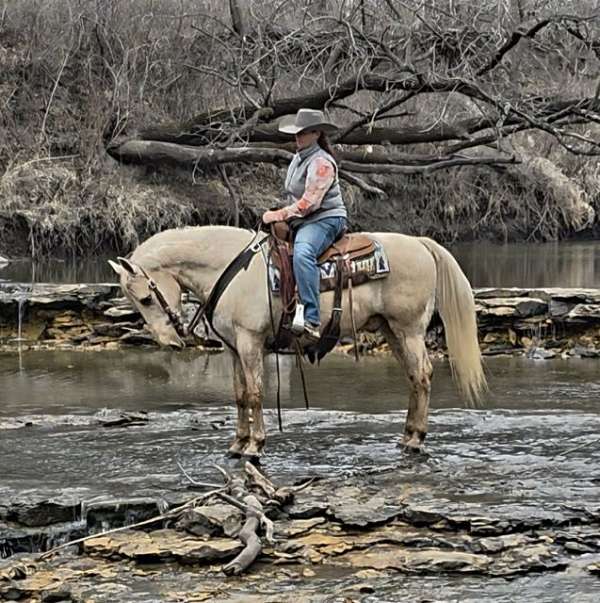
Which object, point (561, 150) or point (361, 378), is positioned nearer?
point (361, 378)

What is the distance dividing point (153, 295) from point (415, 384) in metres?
2.08

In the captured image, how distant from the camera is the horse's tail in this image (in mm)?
8641

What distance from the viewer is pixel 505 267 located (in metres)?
24.3

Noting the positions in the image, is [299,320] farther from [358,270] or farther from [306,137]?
[306,137]

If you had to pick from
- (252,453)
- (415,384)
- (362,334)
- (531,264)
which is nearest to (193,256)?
(252,453)

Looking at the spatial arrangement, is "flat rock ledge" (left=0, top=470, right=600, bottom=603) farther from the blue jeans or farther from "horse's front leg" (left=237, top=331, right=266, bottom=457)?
the blue jeans

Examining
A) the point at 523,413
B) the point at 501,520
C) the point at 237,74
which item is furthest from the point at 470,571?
the point at 237,74

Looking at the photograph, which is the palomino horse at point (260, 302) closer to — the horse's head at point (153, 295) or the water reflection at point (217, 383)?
the horse's head at point (153, 295)

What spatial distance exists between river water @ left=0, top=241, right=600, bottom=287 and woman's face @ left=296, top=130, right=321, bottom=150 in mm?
11155

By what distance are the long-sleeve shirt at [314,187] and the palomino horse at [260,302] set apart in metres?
0.51

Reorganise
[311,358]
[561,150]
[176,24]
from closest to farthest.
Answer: [311,358] < [176,24] < [561,150]

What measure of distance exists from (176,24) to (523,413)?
14.5 m

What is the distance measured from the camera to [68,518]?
→ 22.1 feet

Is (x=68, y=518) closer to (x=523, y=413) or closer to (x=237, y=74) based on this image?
(x=523, y=413)
